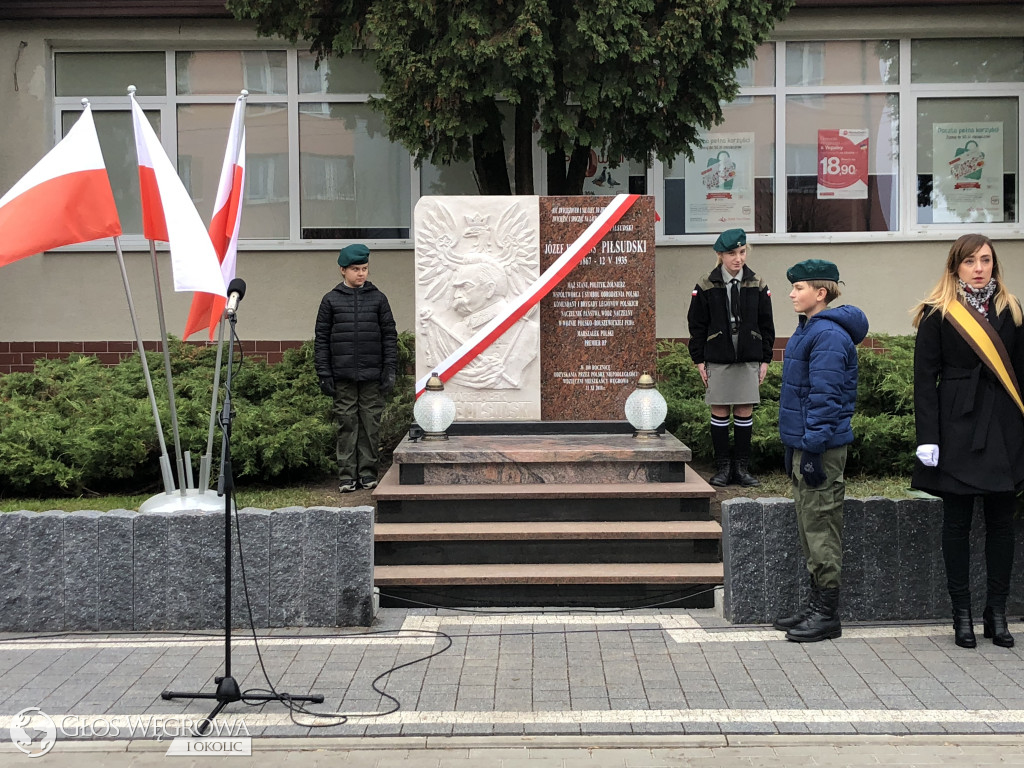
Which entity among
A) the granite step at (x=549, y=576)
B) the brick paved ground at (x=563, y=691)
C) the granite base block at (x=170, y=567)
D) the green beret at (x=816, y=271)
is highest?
the green beret at (x=816, y=271)

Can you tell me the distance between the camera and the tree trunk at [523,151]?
454 inches

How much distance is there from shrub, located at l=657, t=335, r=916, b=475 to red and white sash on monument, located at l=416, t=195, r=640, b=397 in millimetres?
1725

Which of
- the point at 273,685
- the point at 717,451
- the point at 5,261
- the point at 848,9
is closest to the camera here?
the point at 273,685

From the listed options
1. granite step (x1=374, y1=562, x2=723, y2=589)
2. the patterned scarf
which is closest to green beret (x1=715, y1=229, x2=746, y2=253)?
granite step (x1=374, y1=562, x2=723, y2=589)

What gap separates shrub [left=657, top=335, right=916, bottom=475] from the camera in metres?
9.12

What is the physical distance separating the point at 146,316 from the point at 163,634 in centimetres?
782

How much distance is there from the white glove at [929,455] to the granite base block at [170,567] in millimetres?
2973

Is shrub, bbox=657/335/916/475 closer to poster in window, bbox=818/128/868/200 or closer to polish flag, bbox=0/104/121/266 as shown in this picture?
poster in window, bbox=818/128/868/200

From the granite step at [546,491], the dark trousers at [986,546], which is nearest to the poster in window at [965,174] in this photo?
the granite step at [546,491]

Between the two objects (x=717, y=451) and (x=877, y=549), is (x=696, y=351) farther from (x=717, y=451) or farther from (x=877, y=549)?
(x=877, y=549)

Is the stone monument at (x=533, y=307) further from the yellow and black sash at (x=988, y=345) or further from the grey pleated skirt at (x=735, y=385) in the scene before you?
the yellow and black sash at (x=988, y=345)

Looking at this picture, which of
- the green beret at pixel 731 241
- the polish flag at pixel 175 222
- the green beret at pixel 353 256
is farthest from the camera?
the green beret at pixel 353 256

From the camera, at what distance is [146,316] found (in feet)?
43.5

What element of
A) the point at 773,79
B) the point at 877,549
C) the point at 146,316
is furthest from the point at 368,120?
the point at 877,549
